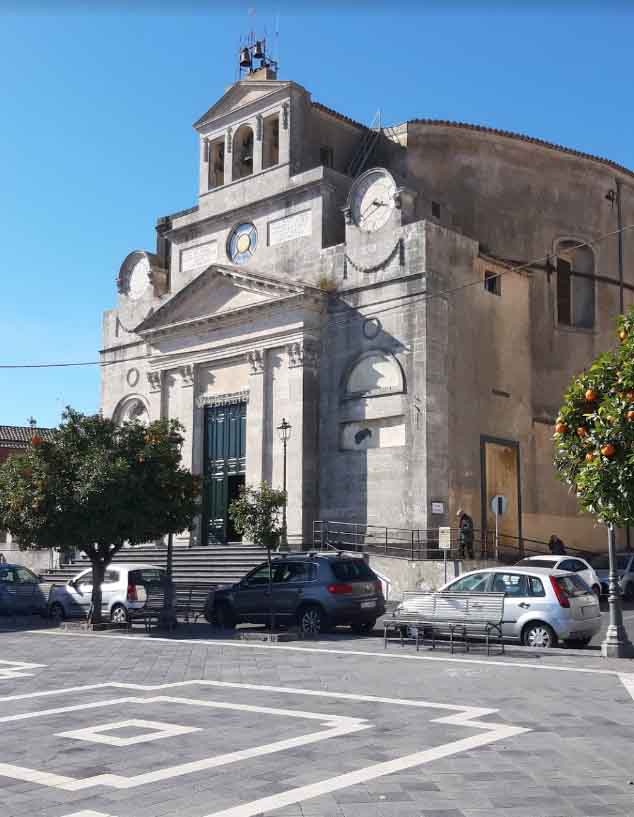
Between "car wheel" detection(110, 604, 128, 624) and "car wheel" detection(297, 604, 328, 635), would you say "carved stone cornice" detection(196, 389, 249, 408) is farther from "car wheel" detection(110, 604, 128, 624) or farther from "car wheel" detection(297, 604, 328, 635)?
"car wheel" detection(297, 604, 328, 635)

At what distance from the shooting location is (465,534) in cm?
3039

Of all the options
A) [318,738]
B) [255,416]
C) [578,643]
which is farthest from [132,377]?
[318,738]

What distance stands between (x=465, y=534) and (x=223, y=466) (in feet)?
33.4

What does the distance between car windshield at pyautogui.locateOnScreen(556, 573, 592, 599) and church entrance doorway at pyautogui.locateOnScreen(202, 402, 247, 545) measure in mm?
19213

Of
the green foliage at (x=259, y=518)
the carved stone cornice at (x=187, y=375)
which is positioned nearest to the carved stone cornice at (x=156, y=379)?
the carved stone cornice at (x=187, y=375)

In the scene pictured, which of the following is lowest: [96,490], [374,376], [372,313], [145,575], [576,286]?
[145,575]

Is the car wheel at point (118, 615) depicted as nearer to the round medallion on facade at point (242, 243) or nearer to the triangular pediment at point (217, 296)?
the triangular pediment at point (217, 296)

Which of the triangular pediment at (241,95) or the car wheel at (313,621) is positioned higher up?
the triangular pediment at (241,95)

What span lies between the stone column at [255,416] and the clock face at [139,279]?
961 cm

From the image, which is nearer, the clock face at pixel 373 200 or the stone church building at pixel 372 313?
the stone church building at pixel 372 313

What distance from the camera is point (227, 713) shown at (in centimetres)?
1042

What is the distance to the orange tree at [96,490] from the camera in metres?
22.5

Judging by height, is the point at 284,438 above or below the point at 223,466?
above

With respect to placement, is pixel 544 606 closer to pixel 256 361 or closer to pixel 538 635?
pixel 538 635
